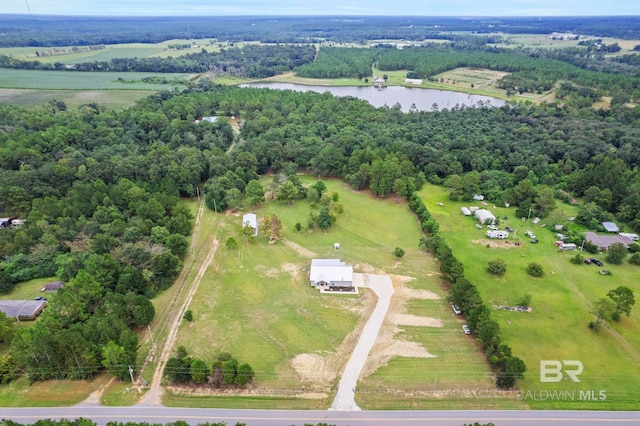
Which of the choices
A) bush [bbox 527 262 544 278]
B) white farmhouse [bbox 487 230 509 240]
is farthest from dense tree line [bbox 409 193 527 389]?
bush [bbox 527 262 544 278]

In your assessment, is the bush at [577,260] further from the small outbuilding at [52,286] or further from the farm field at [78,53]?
the farm field at [78,53]

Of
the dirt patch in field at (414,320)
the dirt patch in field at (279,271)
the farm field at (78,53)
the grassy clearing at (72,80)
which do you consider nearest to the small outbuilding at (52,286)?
the dirt patch in field at (279,271)

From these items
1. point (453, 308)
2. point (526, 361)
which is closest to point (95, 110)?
point (453, 308)

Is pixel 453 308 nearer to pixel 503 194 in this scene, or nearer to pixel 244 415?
pixel 244 415

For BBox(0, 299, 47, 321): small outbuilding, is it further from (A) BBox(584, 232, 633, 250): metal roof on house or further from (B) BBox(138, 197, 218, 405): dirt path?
(A) BBox(584, 232, 633, 250): metal roof on house

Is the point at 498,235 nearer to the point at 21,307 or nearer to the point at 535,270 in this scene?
the point at 535,270

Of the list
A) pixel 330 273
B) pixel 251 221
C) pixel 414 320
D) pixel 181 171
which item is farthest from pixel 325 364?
pixel 181 171
